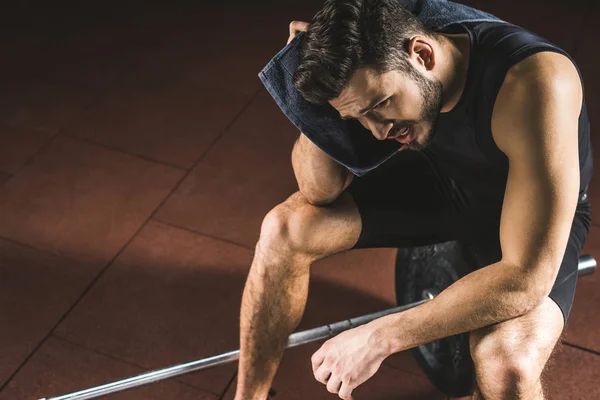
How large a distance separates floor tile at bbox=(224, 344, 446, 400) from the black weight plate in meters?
0.04

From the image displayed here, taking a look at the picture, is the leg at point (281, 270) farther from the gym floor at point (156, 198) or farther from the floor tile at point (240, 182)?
the floor tile at point (240, 182)

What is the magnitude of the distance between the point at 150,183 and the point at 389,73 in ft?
4.10

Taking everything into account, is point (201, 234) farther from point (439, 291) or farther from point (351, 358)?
point (351, 358)

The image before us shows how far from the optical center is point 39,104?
2670 millimetres

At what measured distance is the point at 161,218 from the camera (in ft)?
7.40

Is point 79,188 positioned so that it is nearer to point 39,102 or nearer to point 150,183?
point 150,183

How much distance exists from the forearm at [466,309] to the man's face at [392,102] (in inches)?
10.9

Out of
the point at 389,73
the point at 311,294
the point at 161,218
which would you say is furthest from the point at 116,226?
the point at 389,73

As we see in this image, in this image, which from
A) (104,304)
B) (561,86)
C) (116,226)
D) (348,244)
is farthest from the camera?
(116,226)

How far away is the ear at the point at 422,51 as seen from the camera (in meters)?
1.30

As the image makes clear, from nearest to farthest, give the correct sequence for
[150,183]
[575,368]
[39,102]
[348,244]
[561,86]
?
1. [561,86]
2. [348,244]
3. [575,368]
4. [150,183]
5. [39,102]

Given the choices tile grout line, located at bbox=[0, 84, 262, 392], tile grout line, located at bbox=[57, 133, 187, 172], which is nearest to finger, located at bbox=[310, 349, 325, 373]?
tile grout line, located at bbox=[0, 84, 262, 392]

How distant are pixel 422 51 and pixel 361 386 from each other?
33.9 inches

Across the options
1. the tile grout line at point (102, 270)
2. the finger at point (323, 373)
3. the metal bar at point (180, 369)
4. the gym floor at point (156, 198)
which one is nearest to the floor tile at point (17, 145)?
the gym floor at point (156, 198)
